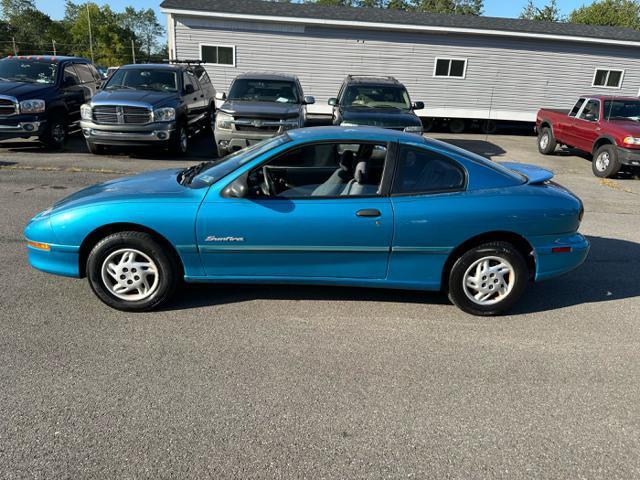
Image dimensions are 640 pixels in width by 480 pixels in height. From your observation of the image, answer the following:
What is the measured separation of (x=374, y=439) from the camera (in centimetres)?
262

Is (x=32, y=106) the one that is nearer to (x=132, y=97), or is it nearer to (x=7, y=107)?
(x=7, y=107)

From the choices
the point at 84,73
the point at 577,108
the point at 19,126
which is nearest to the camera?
the point at 19,126

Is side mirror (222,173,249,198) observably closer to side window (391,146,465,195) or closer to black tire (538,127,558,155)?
side window (391,146,465,195)

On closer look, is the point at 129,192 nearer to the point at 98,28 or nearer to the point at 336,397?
the point at 336,397

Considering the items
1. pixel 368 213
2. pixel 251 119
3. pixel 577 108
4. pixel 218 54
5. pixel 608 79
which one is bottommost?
pixel 368 213

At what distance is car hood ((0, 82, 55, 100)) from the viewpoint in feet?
33.2

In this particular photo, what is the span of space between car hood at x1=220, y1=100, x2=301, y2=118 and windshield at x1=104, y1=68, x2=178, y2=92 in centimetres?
182

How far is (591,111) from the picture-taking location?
11680mm

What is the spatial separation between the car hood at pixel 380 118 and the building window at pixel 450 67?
8080 millimetres

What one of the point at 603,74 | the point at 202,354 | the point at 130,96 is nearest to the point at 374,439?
the point at 202,354

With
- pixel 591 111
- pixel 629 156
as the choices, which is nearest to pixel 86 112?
pixel 629 156

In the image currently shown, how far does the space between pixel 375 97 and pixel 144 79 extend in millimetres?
5384

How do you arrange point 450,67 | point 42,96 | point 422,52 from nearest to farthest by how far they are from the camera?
point 42,96
point 422,52
point 450,67

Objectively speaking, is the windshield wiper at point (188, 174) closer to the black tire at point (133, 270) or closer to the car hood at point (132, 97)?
the black tire at point (133, 270)
